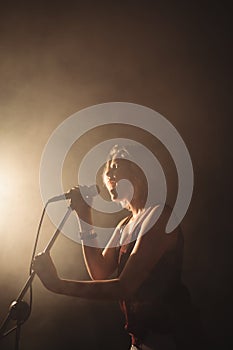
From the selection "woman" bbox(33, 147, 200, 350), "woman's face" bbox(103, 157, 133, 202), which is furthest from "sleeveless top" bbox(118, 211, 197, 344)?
"woman's face" bbox(103, 157, 133, 202)

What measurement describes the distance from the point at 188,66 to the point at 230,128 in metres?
0.46

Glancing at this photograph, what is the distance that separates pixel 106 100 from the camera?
2168 millimetres

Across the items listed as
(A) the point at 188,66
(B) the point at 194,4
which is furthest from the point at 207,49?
(B) the point at 194,4

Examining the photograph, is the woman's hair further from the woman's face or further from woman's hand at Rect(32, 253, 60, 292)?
woman's hand at Rect(32, 253, 60, 292)

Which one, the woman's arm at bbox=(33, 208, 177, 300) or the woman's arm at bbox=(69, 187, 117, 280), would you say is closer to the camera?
the woman's arm at bbox=(33, 208, 177, 300)

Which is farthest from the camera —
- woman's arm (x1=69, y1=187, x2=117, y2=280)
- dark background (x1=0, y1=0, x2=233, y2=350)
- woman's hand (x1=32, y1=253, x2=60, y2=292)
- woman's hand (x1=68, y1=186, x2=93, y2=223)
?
dark background (x1=0, y1=0, x2=233, y2=350)

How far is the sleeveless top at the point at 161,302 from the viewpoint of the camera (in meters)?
1.27

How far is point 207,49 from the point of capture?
198cm

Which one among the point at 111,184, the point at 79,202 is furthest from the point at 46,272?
the point at 111,184

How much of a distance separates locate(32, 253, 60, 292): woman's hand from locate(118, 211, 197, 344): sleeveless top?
0.93 ft

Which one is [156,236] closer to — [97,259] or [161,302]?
[161,302]

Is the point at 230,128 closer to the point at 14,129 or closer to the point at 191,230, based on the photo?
the point at 191,230

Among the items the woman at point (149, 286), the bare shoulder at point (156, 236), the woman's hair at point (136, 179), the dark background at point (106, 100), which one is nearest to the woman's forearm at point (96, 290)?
the woman at point (149, 286)

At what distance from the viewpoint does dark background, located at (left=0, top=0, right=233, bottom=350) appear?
1697 mm
